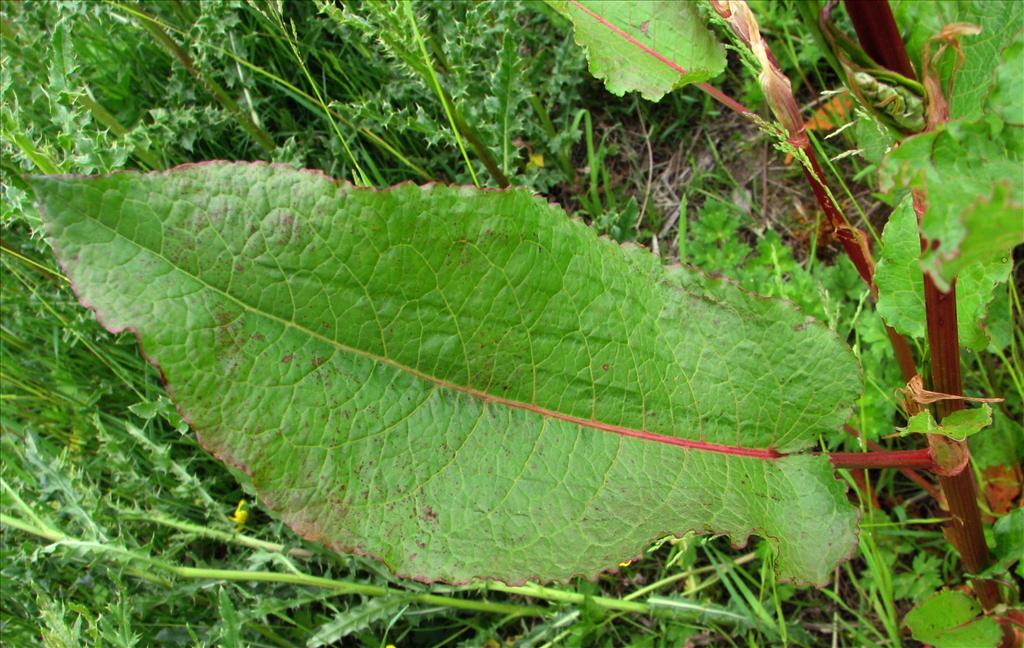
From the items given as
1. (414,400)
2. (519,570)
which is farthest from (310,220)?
(519,570)

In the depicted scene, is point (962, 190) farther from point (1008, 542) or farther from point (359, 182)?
point (359, 182)

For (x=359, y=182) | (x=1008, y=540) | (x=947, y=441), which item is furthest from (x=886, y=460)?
(x=359, y=182)

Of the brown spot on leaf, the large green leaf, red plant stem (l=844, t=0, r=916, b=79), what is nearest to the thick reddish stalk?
red plant stem (l=844, t=0, r=916, b=79)

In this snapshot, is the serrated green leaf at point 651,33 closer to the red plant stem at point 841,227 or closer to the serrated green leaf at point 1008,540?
the red plant stem at point 841,227

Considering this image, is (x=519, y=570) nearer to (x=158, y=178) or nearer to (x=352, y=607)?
(x=158, y=178)

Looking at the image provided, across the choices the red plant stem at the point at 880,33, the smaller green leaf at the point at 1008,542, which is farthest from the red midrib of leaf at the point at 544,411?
the red plant stem at the point at 880,33
